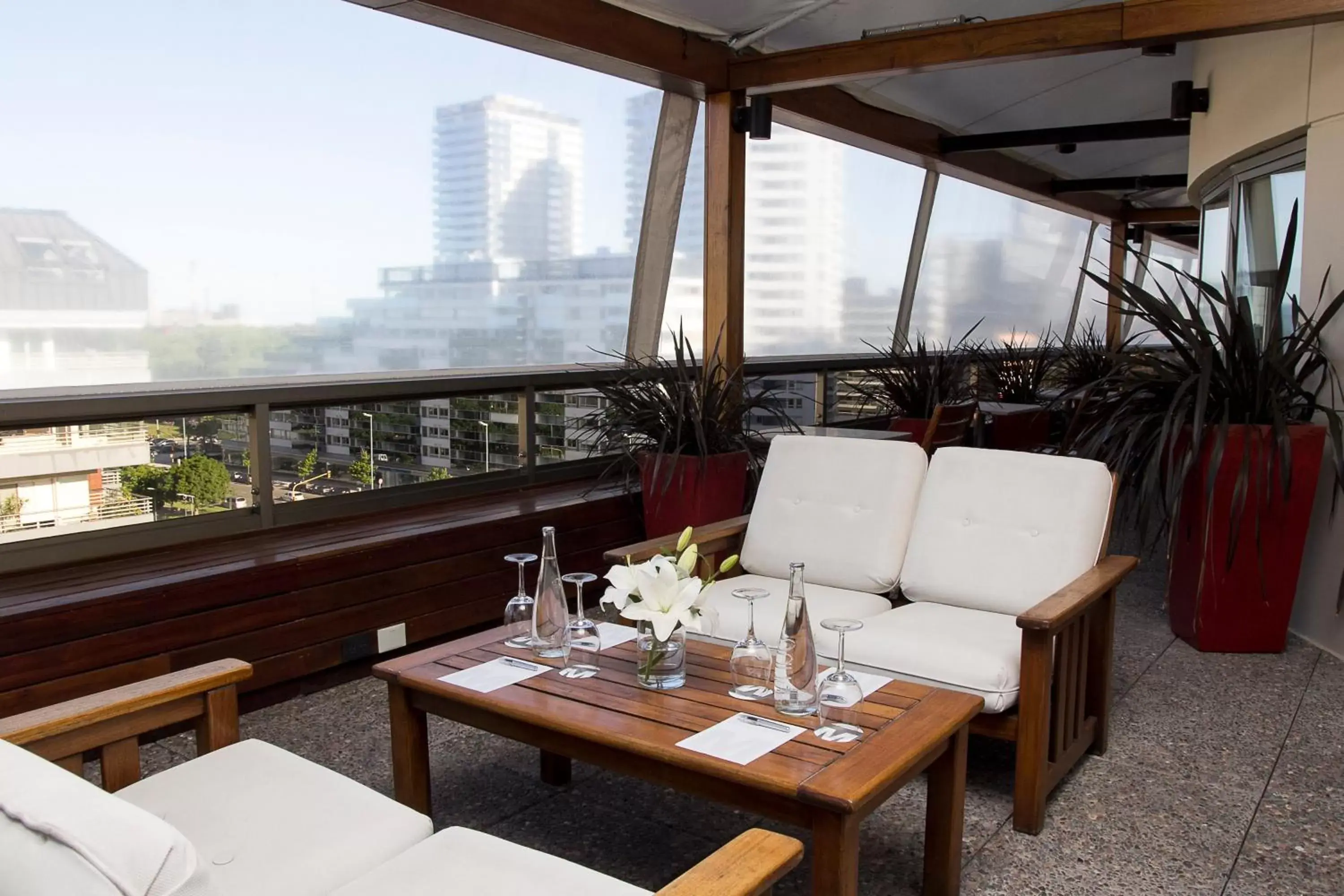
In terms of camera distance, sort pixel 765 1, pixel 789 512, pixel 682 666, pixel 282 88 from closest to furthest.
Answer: pixel 682 666 → pixel 789 512 → pixel 282 88 → pixel 765 1

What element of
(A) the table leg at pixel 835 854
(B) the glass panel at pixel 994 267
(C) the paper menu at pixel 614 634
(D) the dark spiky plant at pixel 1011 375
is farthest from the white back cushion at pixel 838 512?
(B) the glass panel at pixel 994 267

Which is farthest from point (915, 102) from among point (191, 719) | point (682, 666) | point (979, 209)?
point (191, 719)

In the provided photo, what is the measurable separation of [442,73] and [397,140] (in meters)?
0.41

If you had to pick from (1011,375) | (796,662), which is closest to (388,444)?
(796,662)

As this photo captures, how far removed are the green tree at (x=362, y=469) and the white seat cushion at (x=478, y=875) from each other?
10.0 ft

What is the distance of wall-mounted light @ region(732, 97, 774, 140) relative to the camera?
5820 millimetres

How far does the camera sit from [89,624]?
3252mm

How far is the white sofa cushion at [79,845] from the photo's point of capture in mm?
1089

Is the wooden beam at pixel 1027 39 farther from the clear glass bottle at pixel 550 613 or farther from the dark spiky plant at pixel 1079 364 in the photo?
the clear glass bottle at pixel 550 613

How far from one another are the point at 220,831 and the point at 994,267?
31.4 feet

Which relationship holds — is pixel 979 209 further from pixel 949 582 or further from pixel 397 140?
pixel 949 582

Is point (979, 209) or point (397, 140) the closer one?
point (397, 140)

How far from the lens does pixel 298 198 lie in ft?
15.0

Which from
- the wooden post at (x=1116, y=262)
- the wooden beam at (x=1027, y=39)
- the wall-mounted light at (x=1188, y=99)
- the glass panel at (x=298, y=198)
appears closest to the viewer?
the glass panel at (x=298, y=198)
